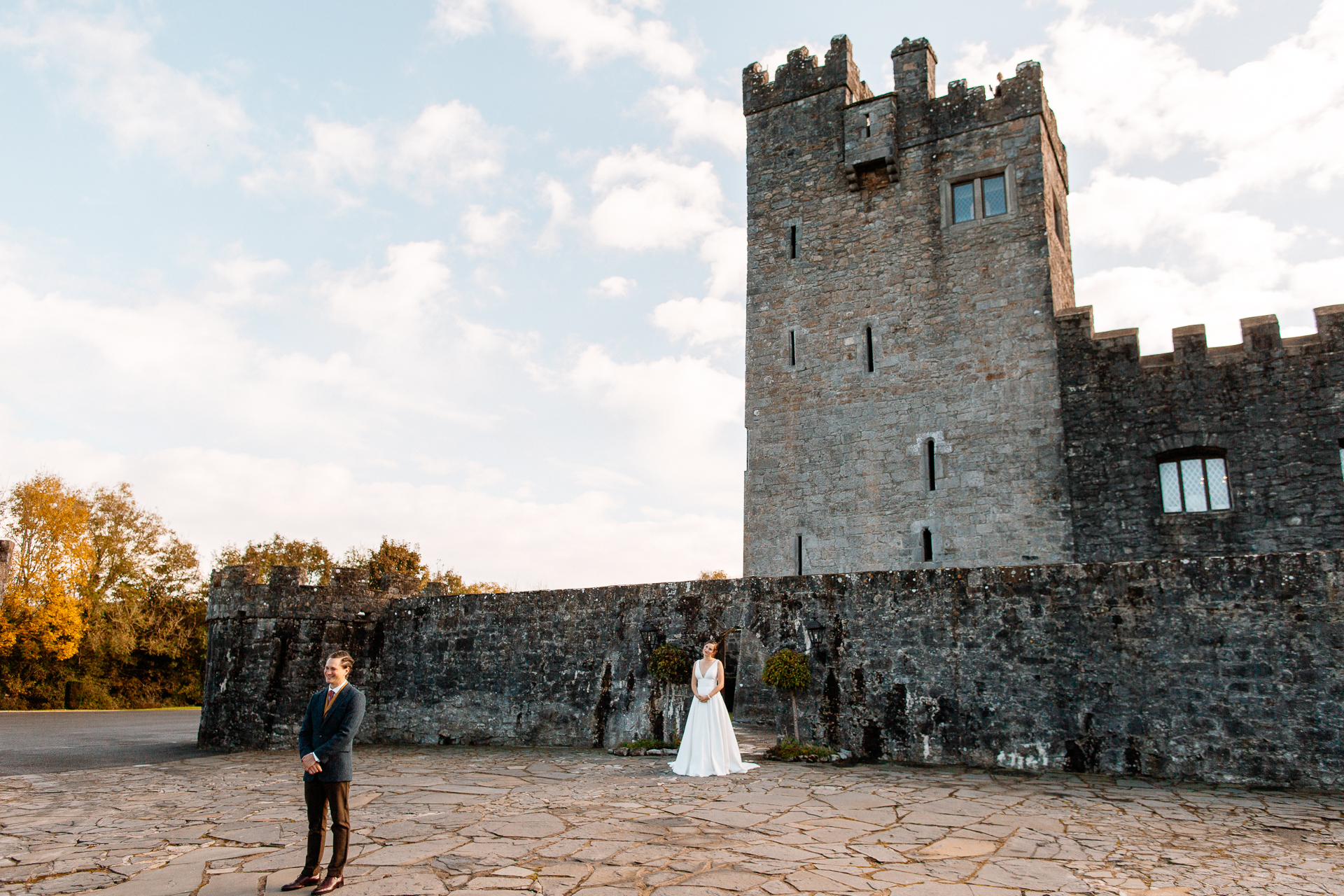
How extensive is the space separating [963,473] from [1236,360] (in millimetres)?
4699

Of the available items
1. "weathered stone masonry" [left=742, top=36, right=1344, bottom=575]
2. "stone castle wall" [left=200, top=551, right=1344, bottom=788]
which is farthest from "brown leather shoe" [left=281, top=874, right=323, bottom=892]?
"weathered stone masonry" [left=742, top=36, right=1344, bottom=575]

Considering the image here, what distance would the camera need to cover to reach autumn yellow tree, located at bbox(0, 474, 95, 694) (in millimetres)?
26922

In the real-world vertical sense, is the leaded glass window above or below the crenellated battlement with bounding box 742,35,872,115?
below

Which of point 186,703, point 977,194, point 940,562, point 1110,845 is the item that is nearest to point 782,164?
point 977,194

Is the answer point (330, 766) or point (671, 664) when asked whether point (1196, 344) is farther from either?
point (330, 766)

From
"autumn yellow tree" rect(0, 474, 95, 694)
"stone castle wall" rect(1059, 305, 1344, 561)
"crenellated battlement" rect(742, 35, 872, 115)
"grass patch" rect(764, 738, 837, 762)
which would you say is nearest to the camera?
"grass patch" rect(764, 738, 837, 762)

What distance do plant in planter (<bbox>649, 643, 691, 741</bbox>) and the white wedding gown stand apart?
59.1 inches

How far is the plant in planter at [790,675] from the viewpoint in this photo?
10.1 meters

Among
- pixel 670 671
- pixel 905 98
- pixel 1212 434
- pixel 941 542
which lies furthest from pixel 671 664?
pixel 905 98

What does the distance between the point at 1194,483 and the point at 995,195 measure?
260 inches

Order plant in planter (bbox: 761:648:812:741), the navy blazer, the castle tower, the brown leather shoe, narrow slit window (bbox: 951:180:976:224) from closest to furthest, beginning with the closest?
the brown leather shoe < the navy blazer < plant in planter (bbox: 761:648:812:741) < the castle tower < narrow slit window (bbox: 951:180:976:224)

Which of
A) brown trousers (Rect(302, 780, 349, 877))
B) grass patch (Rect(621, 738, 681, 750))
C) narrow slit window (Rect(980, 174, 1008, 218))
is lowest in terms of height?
grass patch (Rect(621, 738, 681, 750))

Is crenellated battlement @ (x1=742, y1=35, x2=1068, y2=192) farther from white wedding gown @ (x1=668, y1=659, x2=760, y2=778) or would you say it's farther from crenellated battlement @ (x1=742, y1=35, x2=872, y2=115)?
white wedding gown @ (x1=668, y1=659, x2=760, y2=778)

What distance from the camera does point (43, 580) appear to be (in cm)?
2797
